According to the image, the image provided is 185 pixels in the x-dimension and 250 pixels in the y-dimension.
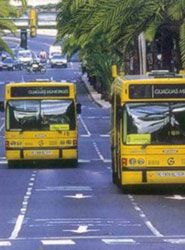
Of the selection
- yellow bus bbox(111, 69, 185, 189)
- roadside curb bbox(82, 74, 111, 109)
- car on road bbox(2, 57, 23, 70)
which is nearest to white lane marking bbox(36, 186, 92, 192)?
yellow bus bbox(111, 69, 185, 189)

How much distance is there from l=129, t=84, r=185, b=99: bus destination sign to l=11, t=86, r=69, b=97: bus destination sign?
417 inches

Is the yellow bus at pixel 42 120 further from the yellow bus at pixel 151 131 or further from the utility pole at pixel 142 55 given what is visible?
the utility pole at pixel 142 55

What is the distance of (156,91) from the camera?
29047 millimetres

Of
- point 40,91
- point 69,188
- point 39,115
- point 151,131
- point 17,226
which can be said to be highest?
point 151,131

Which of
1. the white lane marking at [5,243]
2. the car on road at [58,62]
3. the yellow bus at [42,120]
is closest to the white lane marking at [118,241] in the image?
the white lane marking at [5,243]

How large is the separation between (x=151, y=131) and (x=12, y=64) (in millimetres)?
101492

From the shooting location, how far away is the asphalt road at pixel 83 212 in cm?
2002

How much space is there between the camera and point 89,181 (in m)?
34.2

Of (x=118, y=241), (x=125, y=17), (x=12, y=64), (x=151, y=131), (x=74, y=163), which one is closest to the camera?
(x=118, y=241)

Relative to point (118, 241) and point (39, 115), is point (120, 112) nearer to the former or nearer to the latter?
point (118, 241)

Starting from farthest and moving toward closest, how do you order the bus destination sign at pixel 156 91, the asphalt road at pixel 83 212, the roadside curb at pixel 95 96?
the roadside curb at pixel 95 96 → the bus destination sign at pixel 156 91 → the asphalt road at pixel 83 212

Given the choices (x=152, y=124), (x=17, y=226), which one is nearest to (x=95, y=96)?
(x=152, y=124)

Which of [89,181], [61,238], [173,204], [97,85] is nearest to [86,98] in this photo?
[97,85]

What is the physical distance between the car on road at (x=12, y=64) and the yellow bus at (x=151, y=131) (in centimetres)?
10024
